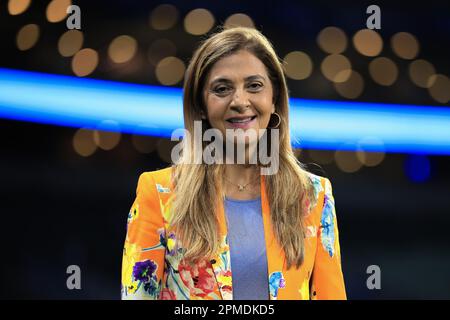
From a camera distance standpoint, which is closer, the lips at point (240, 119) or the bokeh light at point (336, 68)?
the lips at point (240, 119)

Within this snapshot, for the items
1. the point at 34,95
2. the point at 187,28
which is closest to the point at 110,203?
the point at 34,95

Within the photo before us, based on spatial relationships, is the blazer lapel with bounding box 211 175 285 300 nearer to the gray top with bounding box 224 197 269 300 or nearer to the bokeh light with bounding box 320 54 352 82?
the gray top with bounding box 224 197 269 300

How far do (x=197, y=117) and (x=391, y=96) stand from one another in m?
2.61

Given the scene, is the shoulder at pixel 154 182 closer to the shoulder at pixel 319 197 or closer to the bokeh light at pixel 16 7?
the shoulder at pixel 319 197

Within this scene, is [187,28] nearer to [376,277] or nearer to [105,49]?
[105,49]

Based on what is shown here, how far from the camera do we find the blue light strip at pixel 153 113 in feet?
10.9

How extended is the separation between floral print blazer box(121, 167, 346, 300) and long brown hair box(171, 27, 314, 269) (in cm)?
2

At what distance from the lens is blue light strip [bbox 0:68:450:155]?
10.9ft

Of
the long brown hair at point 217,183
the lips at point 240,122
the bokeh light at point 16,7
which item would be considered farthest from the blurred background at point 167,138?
the lips at point 240,122

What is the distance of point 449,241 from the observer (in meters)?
3.78

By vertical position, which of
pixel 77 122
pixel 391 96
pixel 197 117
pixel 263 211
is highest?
pixel 391 96

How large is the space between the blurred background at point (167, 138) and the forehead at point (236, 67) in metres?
1.75

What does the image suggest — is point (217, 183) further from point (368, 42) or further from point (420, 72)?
point (420, 72)

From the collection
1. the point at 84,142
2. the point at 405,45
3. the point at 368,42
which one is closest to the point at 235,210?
the point at 84,142
